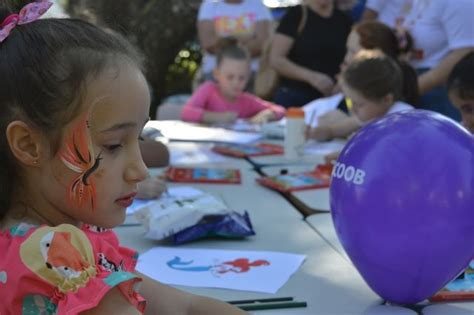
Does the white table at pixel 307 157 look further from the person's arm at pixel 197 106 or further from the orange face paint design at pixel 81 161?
the orange face paint design at pixel 81 161

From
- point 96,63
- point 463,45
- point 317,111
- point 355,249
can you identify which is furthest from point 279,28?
point 96,63

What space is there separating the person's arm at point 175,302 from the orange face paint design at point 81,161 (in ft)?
0.97

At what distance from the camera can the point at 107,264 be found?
38.2 inches

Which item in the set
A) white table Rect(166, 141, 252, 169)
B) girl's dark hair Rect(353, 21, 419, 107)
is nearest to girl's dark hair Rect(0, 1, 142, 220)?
white table Rect(166, 141, 252, 169)

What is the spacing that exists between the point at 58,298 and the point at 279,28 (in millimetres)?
3552

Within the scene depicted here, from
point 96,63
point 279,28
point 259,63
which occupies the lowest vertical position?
point 259,63

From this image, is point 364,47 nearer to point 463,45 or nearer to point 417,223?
point 463,45

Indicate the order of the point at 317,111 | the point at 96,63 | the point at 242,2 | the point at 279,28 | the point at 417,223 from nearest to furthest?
the point at 96,63, the point at 417,223, the point at 317,111, the point at 279,28, the point at 242,2

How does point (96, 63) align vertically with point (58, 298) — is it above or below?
above

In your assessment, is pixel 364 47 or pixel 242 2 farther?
pixel 242 2

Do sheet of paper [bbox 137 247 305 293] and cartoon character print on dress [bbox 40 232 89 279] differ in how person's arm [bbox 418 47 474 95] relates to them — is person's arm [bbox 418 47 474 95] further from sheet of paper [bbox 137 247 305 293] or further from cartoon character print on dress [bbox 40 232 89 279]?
cartoon character print on dress [bbox 40 232 89 279]

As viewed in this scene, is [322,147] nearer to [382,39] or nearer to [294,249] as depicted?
[382,39]

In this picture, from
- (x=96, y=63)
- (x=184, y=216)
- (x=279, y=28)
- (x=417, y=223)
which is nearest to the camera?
(x=96, y=63)

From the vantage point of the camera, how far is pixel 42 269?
0.87m
